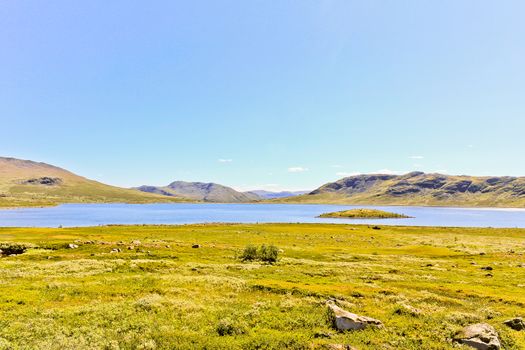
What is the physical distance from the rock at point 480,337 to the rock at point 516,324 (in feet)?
10.6

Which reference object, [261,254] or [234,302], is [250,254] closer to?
[261,254]

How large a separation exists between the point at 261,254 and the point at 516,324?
35446 millimetres

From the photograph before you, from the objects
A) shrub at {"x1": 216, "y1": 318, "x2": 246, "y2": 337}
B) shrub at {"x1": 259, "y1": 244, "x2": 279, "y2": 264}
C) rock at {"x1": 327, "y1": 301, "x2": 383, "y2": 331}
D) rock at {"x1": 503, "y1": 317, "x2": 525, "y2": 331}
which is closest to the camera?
shrub at {"x1": 216, "y1": 318, "x2": 246, "y2": 337}

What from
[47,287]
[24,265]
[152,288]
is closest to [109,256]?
[24,265]

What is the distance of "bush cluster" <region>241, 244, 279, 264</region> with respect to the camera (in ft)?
173

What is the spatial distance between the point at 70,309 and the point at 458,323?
29.5 metres

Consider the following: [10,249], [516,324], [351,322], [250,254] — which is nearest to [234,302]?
[351,322]

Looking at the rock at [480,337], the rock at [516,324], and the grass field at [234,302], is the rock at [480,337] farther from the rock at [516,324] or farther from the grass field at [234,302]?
the rock at [516,324]

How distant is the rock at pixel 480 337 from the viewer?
19484 millimetres

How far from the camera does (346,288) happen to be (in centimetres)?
3334

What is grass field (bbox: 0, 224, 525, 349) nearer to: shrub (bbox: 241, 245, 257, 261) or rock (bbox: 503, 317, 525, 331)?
rock (bbox: 503, 317, 525, 331)

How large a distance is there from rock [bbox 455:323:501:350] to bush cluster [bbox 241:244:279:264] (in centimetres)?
3329

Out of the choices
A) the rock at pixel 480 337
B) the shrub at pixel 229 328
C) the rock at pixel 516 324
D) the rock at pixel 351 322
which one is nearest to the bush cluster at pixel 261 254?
the rock at pixel 351 322

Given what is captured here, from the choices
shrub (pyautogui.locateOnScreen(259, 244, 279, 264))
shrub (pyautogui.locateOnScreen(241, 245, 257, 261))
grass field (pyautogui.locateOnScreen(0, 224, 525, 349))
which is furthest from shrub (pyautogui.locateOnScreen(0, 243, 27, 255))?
shrub (pyautogui.locateOnScreen(259, 244, 279, 264))
